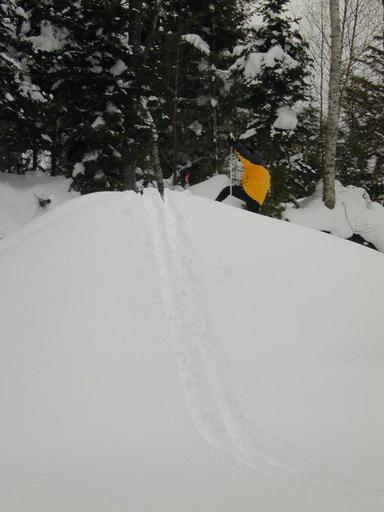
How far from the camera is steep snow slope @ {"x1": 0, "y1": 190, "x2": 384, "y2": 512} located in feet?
7.92

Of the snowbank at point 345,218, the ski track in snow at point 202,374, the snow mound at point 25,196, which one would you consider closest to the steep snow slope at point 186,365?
the ski track in snow at point 202,374

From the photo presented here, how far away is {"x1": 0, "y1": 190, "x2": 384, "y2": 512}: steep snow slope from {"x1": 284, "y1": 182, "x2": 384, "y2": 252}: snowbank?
590 centimetres

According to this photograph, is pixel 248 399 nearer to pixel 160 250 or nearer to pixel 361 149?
pixel 160 250

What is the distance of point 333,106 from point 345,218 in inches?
117

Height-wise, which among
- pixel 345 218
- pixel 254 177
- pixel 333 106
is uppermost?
pixel 333 106

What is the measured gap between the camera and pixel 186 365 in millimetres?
3422

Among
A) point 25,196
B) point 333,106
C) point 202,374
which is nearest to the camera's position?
point 202,374

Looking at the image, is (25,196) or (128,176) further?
(25,196)

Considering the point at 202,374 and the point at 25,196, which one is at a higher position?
the point at 25,196

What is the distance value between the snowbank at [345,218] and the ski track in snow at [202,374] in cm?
677

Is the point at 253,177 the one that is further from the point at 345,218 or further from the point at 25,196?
the point at 25,196

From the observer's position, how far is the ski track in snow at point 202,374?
8.18 feet

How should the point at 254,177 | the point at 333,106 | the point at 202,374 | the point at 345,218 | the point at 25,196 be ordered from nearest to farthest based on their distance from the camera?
1. the point at 202,374
2. the point at 254,177
3. the point at 333,106
4. the point at 345,218
5. the point at 25,196

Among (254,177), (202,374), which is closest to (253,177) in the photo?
(254,177)
